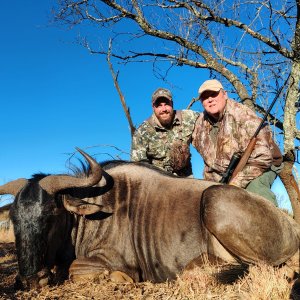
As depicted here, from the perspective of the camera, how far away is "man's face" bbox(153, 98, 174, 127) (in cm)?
610

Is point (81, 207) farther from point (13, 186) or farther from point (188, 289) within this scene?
point (188, 289)

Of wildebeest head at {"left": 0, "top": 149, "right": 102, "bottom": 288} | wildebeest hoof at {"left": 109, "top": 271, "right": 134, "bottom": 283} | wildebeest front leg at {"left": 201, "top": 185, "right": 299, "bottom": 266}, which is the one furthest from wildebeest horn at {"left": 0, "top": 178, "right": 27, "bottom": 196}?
wildebeest front leg at {"left": 201, "top": 185, "right": 299, "bottom": 266}

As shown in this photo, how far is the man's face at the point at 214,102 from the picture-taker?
5270 millimetres

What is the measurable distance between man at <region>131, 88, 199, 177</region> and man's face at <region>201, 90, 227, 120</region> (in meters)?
0.83

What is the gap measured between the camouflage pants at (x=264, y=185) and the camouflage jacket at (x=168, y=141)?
1440mm

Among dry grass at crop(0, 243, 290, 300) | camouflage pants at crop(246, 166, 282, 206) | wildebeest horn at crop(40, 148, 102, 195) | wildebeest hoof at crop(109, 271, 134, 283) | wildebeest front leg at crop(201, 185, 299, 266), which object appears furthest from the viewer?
camouflage pants at crop(246, 166, 282, 206)

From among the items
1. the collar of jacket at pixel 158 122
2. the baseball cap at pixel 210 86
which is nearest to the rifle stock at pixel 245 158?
the baseball cap at pixel 210 86

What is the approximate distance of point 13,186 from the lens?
4844 mm

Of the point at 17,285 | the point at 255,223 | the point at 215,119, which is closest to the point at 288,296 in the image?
the point at 255,223

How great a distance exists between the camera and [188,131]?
20.3ft

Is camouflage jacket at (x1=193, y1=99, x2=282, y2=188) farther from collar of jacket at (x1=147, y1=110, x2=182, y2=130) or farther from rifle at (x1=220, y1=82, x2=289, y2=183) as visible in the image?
collar of jacket at (x1=147, y1=110, x2=182, y2=130)

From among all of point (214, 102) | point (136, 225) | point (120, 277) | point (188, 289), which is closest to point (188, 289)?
point (188, 289)

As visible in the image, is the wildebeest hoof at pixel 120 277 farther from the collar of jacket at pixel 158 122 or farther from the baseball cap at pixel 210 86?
the collar of jacket at pixel 158 122

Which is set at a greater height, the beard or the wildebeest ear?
the beard
